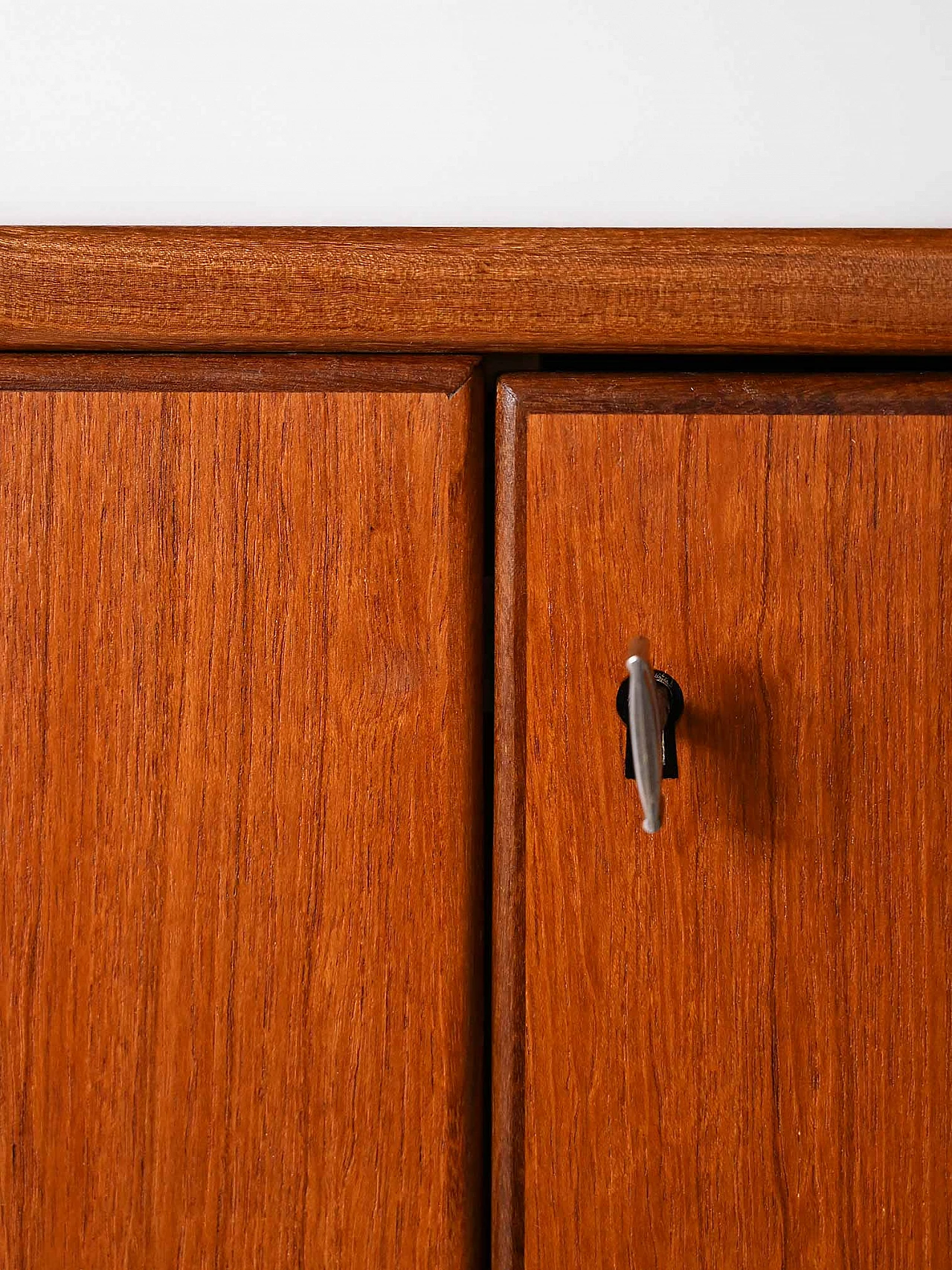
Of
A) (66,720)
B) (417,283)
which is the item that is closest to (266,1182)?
(66,720)

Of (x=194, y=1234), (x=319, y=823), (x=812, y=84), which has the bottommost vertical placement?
(x=194, y=1234)

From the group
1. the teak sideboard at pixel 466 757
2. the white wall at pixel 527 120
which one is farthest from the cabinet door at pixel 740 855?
the white wall at pixel 527 120

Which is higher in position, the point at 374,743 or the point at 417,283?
the point at 417,283

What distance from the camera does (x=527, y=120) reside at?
0.31 metres

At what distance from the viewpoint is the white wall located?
305mm

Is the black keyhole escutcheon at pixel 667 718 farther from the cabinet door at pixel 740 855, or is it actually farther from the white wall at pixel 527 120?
the white wall at pixel 527 120

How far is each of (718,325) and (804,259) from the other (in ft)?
0.10

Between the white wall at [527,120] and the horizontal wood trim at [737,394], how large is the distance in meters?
0.12

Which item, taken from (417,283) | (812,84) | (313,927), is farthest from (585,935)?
(812,84)

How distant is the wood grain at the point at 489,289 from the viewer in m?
0.22

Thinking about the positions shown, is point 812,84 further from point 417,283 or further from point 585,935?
point 585,935

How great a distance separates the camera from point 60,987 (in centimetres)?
22

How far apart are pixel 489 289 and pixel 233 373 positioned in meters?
0.07

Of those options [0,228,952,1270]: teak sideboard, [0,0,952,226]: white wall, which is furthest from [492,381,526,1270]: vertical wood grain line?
[0,0,952,226]: white wall
